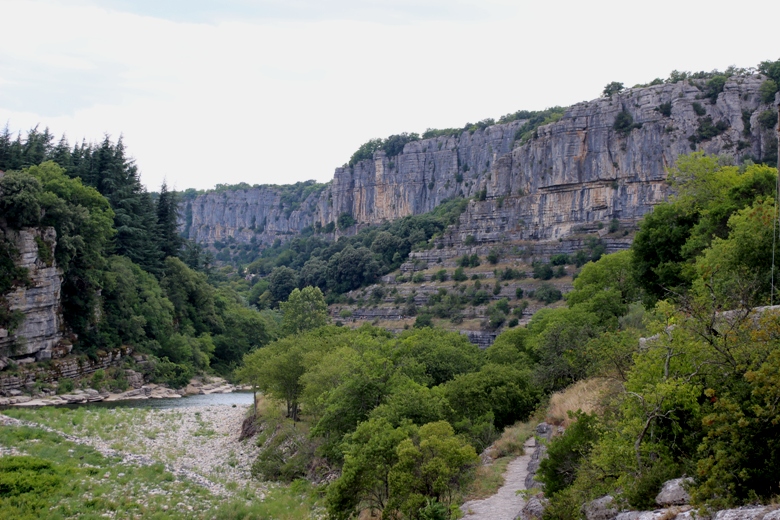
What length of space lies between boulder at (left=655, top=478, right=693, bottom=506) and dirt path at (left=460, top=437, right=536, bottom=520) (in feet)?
15.1

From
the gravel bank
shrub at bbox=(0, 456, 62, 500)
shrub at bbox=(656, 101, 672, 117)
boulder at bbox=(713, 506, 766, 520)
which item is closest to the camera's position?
boulder at bbox=(713, 506, 766, 520)

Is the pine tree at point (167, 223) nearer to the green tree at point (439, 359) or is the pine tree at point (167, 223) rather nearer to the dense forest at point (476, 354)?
the dense forest at point (476, 354)

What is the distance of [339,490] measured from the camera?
17.0 m

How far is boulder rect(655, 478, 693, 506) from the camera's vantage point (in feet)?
32.6

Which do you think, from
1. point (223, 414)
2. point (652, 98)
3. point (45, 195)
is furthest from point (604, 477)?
point (652, 98)

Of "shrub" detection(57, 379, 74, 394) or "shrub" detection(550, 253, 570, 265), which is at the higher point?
"shrub" detection(550, 253, 570, 265)

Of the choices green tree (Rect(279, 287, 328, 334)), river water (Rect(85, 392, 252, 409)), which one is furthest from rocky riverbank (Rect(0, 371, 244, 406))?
green tree (Rect(279, 287, 328, 334))

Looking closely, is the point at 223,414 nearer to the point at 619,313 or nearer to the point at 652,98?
the point at 619,313

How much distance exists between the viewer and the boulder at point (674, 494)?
9.94 m

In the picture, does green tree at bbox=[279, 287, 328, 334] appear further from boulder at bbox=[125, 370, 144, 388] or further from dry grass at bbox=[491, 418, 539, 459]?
dry grass at bbox=[491, 418, 539, 459]

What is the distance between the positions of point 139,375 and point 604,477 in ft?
172

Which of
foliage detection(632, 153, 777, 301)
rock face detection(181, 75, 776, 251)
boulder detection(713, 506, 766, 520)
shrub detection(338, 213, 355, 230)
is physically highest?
rock face detection(181, 75, 776, 251)

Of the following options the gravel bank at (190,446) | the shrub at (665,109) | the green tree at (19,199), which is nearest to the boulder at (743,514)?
the gravel bank at (190,446)

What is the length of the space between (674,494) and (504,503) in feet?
19.9
